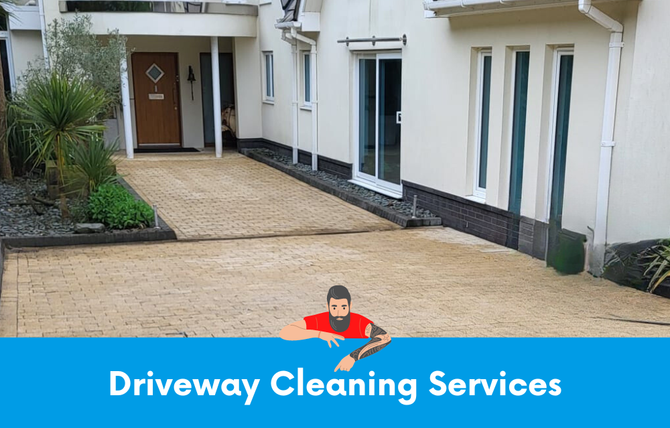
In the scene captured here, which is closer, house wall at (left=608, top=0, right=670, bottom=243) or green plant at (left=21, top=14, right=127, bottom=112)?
house wall at (left=608, top=0, right=670, bottom=243)

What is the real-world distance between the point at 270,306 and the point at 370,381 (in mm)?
2982

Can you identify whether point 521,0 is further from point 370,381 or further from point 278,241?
point 370,381

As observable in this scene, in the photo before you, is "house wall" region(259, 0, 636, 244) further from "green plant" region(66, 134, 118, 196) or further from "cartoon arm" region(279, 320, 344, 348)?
"cartoon arm" region(279, 320, 344, 348)

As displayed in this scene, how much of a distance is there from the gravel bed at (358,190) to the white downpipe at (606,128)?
11.5 feet

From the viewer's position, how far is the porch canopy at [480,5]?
7530 mm

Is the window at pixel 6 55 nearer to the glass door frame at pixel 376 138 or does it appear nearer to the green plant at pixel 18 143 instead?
the green plant at pixel 18 143

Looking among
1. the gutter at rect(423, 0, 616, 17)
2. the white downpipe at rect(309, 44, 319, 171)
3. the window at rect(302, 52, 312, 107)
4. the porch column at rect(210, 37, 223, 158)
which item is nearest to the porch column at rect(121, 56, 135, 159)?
the porch column at rect(210, 37, 223, 158)

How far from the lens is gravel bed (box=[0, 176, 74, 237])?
9195 mm

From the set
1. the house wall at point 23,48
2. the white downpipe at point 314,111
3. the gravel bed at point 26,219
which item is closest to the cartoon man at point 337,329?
the gravel bed at point 26,219

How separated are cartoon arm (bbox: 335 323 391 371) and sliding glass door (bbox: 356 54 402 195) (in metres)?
8.36

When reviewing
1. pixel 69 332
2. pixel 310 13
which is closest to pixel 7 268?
pixel 69 332

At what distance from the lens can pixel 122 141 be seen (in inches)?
704

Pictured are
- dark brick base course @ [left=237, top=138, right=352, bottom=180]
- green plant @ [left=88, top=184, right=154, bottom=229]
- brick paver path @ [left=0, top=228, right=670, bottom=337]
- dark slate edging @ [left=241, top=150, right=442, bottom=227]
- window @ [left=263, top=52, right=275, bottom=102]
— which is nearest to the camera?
brick paver path @ [left=0, top=228, right=670, bottom=337]

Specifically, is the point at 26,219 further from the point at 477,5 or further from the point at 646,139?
the point at 646,139
